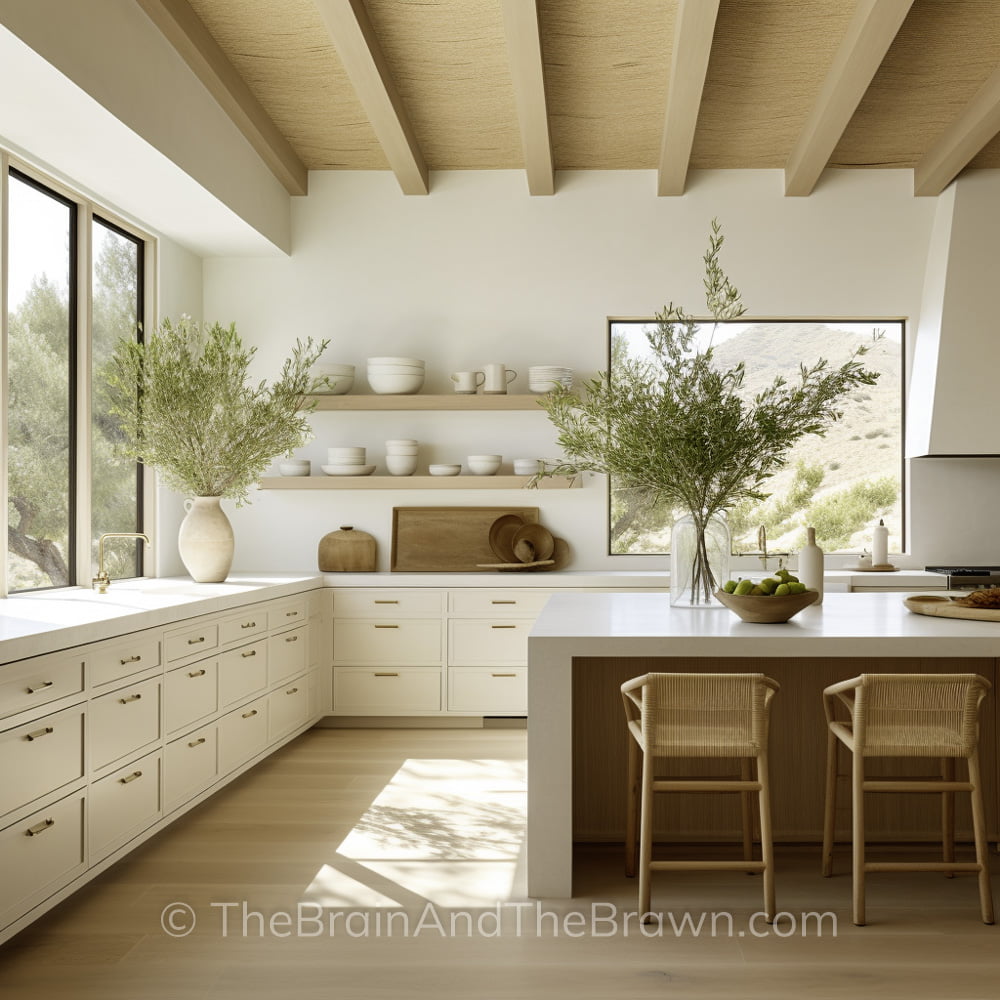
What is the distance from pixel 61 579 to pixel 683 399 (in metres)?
2.77

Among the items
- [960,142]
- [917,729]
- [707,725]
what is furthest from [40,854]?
[960,142]

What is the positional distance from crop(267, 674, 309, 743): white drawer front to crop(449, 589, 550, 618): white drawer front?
0.86 m

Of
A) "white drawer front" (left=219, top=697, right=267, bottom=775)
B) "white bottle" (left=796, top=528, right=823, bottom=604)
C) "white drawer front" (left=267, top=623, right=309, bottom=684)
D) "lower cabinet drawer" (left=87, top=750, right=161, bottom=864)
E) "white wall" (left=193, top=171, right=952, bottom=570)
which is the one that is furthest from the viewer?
"white wall" (left=193, top=171, right=952, bottom=570)

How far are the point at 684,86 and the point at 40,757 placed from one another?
368cm

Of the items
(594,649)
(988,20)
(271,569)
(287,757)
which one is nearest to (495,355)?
(271,569)

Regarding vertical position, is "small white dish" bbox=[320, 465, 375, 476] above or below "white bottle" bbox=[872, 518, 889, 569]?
above

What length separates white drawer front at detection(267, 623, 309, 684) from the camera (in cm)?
455

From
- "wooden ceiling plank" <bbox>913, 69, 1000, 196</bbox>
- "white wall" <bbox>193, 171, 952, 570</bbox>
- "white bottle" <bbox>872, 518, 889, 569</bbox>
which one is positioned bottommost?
"white bottle" <bbox>872, 518, 889, 569</bbox>

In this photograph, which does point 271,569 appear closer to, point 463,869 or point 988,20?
point 463,869

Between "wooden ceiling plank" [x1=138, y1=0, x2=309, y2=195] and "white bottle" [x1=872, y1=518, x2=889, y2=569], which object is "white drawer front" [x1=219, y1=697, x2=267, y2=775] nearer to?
"wooden ceiling plank" [x1=138, y1=0, x2=309, y2=195]

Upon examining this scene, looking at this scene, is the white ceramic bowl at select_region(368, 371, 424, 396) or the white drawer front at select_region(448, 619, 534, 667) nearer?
the white drawer front at select_region(448, 619, 534, 667)

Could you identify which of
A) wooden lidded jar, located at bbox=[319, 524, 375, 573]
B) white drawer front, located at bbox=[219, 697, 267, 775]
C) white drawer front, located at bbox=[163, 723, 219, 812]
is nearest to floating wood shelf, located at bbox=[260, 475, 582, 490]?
wooden lidded jar, located at bbox=[319, 524, 375, 573]

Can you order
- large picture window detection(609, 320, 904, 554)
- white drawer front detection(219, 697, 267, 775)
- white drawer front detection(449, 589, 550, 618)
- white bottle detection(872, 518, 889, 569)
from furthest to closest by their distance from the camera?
large picture window detection(609, 320, 904, 554), white bottle detection(872, 518, 889, 569), white drawer front detection(449, 589, 550, 618), white drawer front detection(219, 697, 267, 775)

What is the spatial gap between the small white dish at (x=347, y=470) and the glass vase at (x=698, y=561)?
98.2 inches
